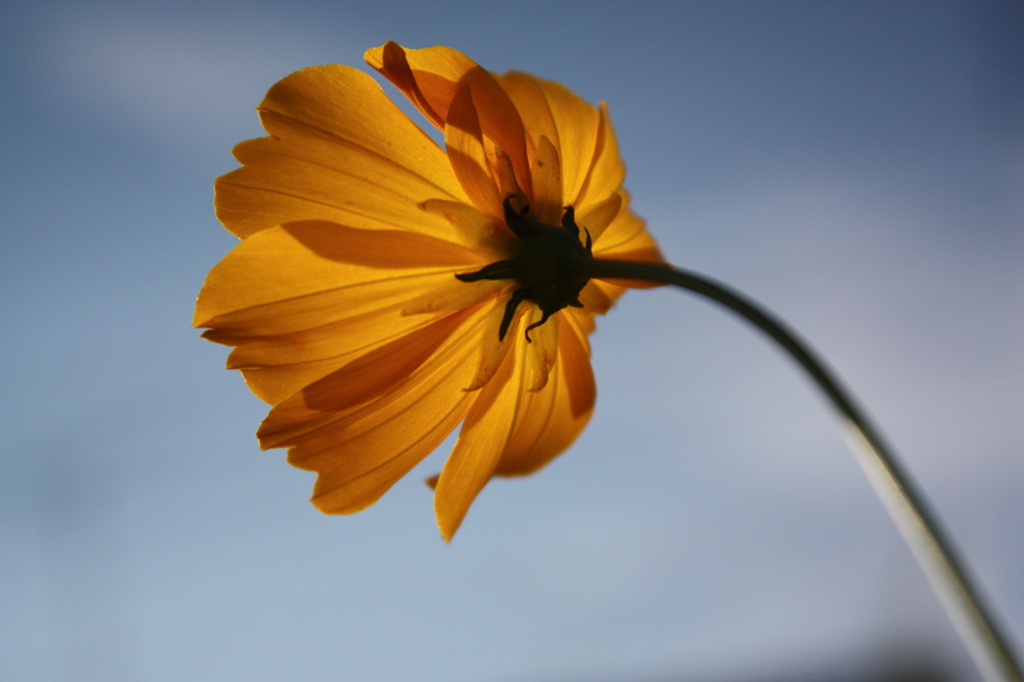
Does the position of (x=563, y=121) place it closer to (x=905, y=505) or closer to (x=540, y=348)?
(x=540, y=348)

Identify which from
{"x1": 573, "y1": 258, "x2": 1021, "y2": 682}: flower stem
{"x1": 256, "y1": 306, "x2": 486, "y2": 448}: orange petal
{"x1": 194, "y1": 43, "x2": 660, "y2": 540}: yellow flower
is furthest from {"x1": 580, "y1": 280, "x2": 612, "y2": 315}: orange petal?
{"x1": 573, "y1": 258, "x2": 1021, "y2": 682}: flower stem

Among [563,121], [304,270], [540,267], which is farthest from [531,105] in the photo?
[304,270]

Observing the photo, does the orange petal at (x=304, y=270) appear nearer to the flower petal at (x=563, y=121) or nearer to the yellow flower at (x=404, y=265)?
the yellow flower at (x=404, y=265)

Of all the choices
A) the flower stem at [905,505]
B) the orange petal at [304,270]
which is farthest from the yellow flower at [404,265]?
the flower stem at [905,505]

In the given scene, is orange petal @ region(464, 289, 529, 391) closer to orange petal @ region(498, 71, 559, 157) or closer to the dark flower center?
the dark flower center

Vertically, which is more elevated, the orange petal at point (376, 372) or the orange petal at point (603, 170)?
the orange petal at point (603, 170)

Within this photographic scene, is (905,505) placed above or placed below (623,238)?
below
